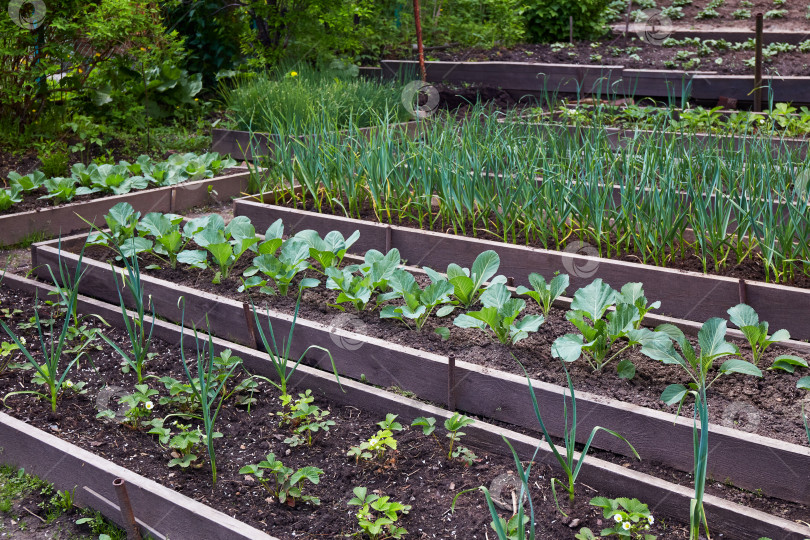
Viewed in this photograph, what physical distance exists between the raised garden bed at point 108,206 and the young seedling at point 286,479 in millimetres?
2393

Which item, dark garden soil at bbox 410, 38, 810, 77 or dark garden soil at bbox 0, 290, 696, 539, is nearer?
dark garden soil at bbox 0, 290, 696, 539

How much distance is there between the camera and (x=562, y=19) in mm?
8438

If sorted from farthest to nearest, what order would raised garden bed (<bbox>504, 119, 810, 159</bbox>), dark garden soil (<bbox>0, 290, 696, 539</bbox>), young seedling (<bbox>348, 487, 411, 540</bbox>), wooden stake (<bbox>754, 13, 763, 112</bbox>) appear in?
wooden stake (<bbox>754, 13, 763, 112</bbox>) < raised garden bed (<bbox>504, 119, 810, 159</bbox>) < dark garden soil (<bbox>0, 290, 696, 539</bbox>) < young seedling (<bbox>348, 487, 411, 540</bbox>)

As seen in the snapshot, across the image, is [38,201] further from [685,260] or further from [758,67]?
[758,67]

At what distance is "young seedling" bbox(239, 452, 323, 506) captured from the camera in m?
1.79

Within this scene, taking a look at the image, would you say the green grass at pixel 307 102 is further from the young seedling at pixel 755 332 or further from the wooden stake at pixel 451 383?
the young seedling at pixel 755 332

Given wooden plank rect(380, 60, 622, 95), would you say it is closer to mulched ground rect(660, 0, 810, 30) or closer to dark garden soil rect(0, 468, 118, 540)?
mulched ground rect(660, 0, 810, 30)

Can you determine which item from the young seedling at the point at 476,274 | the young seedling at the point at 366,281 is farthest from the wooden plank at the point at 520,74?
the young seedling at the point at 476,274

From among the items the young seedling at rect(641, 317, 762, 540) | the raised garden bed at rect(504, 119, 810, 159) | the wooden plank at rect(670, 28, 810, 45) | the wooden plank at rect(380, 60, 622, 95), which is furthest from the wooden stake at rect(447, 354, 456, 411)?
the wooden plank at rect(670, 28, 810, 45)

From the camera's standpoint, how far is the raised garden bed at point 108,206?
3890mm

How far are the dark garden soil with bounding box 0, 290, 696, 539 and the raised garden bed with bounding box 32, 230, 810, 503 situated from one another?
0.12m

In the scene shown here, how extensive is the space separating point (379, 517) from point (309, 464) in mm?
344

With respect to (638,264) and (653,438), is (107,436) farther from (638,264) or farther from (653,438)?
(638,264)

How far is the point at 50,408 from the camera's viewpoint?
89.2 inches
